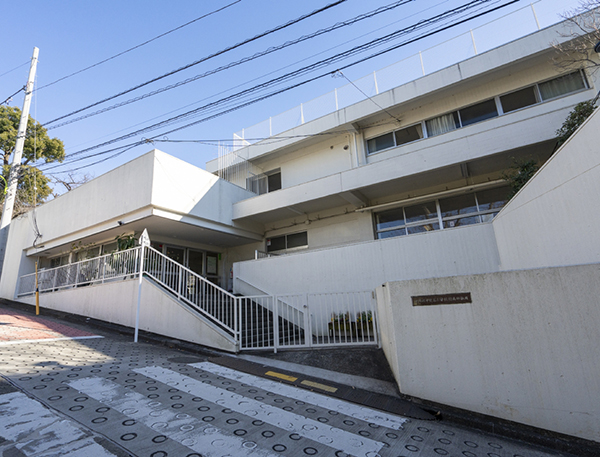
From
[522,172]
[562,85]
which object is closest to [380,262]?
[522,172]

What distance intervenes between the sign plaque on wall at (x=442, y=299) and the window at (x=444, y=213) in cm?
613

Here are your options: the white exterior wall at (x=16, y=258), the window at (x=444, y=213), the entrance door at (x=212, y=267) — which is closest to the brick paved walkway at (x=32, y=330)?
the entrance door at (x=212, y=267)

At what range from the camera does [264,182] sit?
46.2ft

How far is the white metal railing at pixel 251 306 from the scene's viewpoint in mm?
6473

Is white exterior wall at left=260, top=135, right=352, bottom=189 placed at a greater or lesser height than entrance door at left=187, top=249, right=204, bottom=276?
greater

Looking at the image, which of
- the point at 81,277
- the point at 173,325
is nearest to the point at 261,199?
the point at 173,325

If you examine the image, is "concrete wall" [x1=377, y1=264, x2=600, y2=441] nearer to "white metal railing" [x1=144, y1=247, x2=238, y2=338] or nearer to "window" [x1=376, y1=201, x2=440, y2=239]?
"white metal railing" [x1=144, y1=247, x2=238, y2=338]

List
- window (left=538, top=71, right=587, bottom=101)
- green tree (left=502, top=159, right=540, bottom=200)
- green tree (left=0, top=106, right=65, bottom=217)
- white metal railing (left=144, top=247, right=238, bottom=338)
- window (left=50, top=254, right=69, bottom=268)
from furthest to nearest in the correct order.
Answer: green tree (left=0, top=106, right=65, bottom=217) < window (left=50, top=254, right=69, bottom=268) < window (left=538, top=71, right=587, bottom=101) < green tree (left=502, top=159, right=540, bottom=200) < white metal railing (left=144, top=247, right=238, bottom=338)

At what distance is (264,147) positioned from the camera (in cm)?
1300

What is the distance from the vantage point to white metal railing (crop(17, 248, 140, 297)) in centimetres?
886

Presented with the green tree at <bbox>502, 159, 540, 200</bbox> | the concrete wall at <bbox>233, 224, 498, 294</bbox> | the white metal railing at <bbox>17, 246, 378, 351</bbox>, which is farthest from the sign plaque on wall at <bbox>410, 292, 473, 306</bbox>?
the green tree at <bbox>502, 159, 540, 200</bbox>

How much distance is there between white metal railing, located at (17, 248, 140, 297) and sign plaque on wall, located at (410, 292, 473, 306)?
7.67m

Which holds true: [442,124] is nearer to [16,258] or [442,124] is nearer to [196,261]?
[196,261]

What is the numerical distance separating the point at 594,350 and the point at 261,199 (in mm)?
9955
